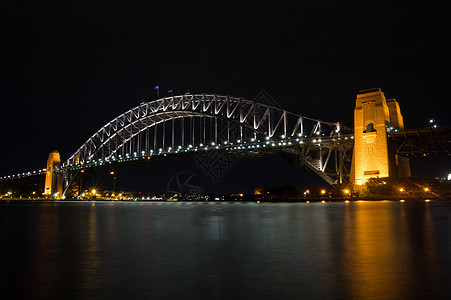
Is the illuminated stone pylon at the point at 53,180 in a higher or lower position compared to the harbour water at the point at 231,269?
higher

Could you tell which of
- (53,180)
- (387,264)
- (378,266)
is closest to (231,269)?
(378,266)

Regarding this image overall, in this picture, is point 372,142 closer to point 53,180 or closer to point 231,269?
point 231,269

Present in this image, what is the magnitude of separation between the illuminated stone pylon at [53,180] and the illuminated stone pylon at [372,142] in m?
72.9

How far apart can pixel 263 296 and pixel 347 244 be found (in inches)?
170

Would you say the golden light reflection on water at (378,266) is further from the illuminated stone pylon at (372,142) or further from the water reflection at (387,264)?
the illuminated stone pylon at (372,142)

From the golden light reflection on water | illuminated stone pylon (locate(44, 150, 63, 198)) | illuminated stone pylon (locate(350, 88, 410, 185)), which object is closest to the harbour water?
the golden light reflection on water

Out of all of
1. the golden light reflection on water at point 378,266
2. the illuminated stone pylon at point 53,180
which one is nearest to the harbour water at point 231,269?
the golden light reflection on water at point 378,266

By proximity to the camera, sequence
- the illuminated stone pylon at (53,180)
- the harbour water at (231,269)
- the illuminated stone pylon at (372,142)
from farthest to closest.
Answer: the illuminated stone pylon at (53,180), the illuminated stone pylon at (372,142), the harbour water at (231,269)

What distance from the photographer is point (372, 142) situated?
41.9 meters

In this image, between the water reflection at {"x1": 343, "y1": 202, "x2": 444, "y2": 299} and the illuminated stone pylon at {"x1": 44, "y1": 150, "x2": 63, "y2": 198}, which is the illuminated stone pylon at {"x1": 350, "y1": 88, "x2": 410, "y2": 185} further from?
the illuminated stone pylon at {"x1": 44, "y1": 150, "x2": 63, "y2": 198}

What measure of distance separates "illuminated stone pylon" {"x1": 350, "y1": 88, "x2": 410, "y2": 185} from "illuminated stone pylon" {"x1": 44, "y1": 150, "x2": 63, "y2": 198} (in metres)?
72.9

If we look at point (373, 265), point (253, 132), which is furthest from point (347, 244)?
point (253, 132)

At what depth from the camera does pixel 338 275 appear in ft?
15.5

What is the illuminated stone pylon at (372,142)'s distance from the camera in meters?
40.9
